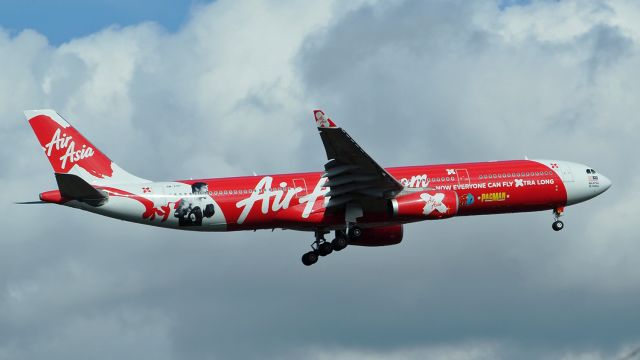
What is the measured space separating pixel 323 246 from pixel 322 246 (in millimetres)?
89

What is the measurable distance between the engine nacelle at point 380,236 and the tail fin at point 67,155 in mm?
15442

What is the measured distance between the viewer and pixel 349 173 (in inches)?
2721

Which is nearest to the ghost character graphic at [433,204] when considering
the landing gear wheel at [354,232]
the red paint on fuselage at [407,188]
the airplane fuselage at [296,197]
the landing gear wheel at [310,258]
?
the airplane fuselage at [296,197]

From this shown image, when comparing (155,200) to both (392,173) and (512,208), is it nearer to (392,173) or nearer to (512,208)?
(392,173)

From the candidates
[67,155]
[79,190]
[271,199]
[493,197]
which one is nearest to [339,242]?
[271,199]

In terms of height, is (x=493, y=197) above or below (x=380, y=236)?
above

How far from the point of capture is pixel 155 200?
6988 cm

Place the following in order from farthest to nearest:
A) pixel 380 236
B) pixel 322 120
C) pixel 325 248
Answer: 1. pixel 380 236
2. pixel 325 248
3. pixel 322 120

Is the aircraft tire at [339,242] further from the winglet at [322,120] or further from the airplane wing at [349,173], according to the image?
the winglet at [322,120]

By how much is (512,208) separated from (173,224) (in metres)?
21.0

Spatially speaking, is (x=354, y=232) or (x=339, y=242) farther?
(x=339, y=242)

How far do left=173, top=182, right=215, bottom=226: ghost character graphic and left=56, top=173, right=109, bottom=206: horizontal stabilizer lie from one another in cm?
436

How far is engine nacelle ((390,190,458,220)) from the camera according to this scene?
70.2 meters

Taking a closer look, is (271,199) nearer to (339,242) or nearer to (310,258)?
(339,242)
